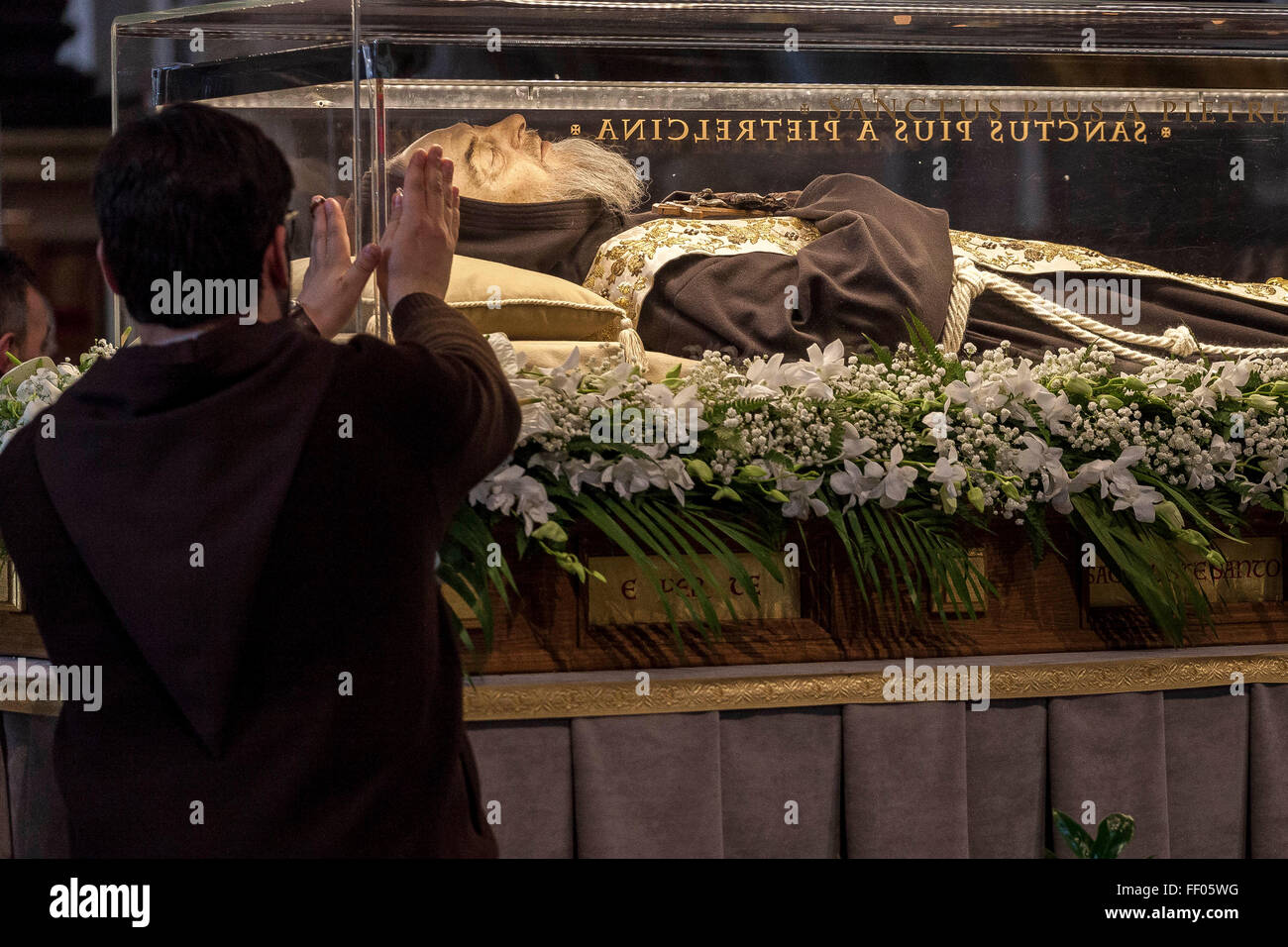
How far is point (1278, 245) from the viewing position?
2.19m

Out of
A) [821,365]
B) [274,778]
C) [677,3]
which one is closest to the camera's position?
[274,778]

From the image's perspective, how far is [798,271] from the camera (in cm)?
199

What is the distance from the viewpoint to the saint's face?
6.08 ft

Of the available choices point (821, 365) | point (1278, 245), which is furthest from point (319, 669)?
point (1278, 245)

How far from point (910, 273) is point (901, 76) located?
0.36 metres

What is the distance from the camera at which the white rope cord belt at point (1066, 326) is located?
2.05 m

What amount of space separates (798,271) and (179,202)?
1230mm

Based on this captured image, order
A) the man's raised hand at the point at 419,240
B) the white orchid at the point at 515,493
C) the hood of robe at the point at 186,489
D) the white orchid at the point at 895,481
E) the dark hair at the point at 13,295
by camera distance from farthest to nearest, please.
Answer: the dark hair at the point at 13,295 → the white orchid at the point at 895,481 → the white orchid at the point at 515,493 → the man's raised hand at the point at 419,240 → the hood of robe at the point at 186,489

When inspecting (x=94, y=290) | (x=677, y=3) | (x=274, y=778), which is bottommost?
(x=274, y=778)

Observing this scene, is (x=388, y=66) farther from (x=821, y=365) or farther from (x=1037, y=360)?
(x=1037, y=360)

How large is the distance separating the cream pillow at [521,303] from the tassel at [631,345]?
16 millimetres

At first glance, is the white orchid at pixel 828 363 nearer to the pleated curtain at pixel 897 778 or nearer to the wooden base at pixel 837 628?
the wooden base at pixel 837 628

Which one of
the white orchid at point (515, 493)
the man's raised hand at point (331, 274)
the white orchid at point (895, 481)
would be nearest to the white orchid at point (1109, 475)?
the white orchid at point (895, 481)

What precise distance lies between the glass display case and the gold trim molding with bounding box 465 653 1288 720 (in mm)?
611
